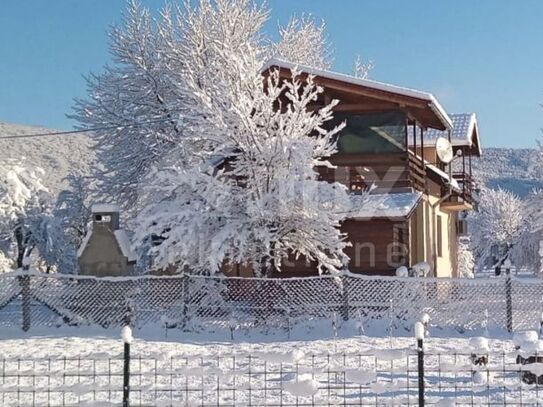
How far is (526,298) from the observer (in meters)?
14.8

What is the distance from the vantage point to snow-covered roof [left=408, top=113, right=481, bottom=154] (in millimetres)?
26250

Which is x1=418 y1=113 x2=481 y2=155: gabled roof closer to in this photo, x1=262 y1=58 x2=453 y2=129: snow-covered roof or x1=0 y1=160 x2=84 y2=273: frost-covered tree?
x1=262 y1=58 x2=453 y2=129: snow-covered roof

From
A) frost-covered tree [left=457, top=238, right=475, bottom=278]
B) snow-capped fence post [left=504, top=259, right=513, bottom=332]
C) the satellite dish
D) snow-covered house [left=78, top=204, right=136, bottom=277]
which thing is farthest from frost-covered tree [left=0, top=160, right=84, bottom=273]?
snow-capped fence post [left=504, top=259, right=513, bottom=332]

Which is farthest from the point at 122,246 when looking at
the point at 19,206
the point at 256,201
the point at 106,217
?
the point at 19,206

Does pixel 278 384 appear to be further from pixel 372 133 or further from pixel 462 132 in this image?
pixel 462 132

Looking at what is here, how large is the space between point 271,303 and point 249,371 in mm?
8207

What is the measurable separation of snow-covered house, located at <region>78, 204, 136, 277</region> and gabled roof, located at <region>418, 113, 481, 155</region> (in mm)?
13110

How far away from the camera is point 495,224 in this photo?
68.4m

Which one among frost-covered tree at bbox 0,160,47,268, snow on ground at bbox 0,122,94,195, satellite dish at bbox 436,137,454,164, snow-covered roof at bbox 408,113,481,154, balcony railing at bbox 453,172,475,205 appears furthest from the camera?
snow on ground at bbox 0,122,94,195

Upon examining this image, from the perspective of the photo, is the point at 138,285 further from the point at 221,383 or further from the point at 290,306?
the point at 221,383

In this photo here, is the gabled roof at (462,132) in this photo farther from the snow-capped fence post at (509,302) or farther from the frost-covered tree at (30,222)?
the frost-covered tree at (30,222)

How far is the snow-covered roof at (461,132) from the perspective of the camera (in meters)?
26.2

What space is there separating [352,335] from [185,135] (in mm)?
9632

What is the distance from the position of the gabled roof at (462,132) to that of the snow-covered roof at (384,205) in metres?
7.61
